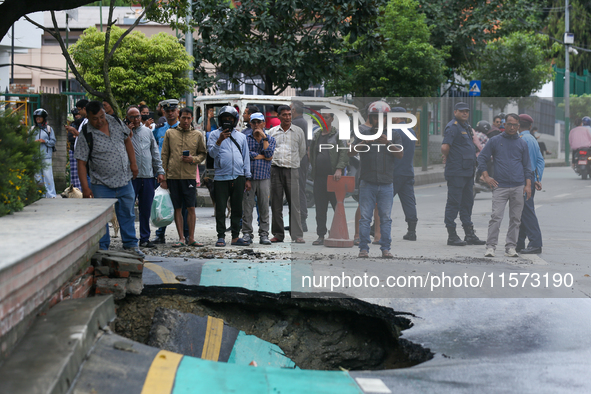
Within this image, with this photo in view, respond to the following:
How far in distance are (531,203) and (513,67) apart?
2096cm

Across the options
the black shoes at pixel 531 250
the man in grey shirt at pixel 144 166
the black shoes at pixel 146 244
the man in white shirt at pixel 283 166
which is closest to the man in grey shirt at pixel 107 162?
the man in grey shirt at pixel 144 166

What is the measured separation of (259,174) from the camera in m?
8.28

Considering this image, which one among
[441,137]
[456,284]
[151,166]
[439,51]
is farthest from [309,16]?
[456,284]

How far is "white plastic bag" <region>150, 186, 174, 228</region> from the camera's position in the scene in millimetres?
7520

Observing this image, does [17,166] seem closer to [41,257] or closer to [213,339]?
[41,257]

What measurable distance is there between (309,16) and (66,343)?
14177mm

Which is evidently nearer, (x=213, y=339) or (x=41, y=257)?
(x=41, y=257)

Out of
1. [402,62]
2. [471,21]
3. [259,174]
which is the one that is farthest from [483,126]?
[471,21]

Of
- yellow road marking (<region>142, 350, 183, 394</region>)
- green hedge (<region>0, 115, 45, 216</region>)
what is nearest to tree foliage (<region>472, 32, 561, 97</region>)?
green hedge (<region>0, 115, 45, 216</region>)

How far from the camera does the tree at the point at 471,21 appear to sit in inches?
875

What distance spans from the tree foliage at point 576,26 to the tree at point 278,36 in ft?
77.1

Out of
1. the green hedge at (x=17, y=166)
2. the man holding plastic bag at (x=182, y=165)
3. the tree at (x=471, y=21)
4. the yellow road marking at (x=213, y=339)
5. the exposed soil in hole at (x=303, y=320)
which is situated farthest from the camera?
the tree at (x=471, y=21)

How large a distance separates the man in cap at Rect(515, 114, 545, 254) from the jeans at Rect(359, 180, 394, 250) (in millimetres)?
1252

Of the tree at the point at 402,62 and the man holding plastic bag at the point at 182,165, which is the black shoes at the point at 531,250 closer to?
the man holding plastic bag at the point at 182,165
